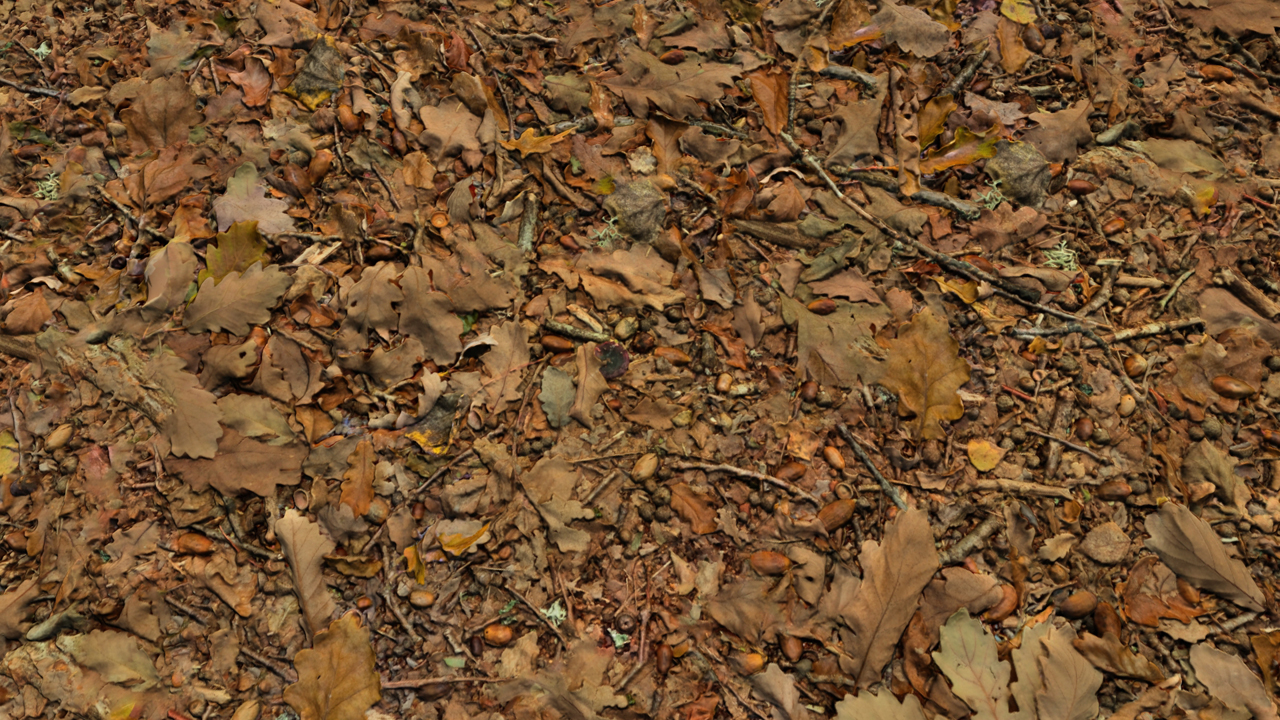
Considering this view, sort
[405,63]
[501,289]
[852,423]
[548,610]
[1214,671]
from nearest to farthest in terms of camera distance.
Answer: [1214,671] → [548,610] → [852,423] → [501,289] → [405,63]

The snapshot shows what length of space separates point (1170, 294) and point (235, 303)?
3051mm

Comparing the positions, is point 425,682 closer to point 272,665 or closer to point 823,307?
point 272,665

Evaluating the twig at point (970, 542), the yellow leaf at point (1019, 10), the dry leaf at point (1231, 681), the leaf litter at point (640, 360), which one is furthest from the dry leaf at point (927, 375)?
the yellow leaf at point (1019, 10)

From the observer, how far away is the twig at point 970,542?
1.92m

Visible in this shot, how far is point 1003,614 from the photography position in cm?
185

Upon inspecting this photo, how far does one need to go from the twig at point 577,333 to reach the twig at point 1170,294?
1.83 metres

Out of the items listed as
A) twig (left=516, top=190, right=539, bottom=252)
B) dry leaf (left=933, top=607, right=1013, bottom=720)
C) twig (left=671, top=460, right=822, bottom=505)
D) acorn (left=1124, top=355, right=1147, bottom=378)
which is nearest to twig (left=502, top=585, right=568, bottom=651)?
twig (left=671, top=460, right=822, bottom=505)

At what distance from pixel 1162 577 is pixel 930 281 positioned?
42.3 inches

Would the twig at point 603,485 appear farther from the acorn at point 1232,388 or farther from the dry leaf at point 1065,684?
the acorn at point 1232,388

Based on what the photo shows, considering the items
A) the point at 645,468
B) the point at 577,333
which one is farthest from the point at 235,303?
the point at 645,468

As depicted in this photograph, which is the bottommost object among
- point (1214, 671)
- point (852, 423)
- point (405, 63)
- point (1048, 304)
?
point (1214, 671)

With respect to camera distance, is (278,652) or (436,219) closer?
(278,652)

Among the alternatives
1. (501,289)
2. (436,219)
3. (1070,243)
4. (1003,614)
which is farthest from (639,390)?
(1070,243)

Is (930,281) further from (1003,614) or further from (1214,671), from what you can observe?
(1214,671)
